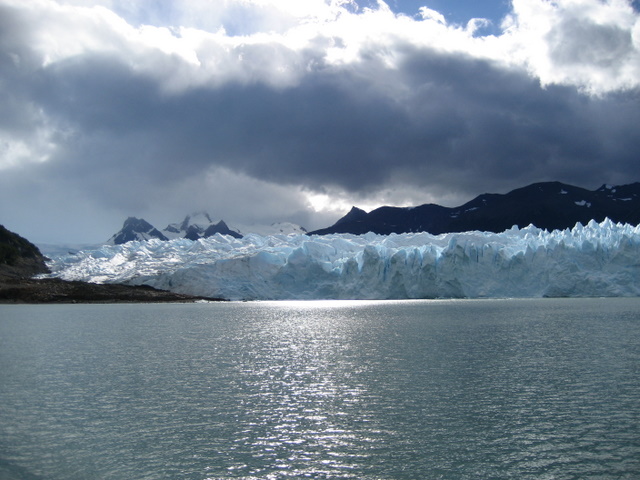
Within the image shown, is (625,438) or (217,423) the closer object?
(625,438)

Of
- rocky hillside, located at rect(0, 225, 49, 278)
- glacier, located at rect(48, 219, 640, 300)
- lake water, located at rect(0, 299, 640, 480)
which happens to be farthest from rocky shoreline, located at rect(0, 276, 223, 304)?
lake water, located at rect(0, 299, 640, 480)

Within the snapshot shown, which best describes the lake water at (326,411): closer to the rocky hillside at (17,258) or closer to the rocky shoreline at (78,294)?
the rocky shoreline at (78,294)

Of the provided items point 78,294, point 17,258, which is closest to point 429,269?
point 78,294

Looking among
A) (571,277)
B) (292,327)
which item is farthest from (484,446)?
(571,277)

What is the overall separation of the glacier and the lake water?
59.9 metres

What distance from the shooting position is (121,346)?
3425 cm

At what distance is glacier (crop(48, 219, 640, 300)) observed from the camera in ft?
287

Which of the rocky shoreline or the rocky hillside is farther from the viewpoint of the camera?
the rocky hillside

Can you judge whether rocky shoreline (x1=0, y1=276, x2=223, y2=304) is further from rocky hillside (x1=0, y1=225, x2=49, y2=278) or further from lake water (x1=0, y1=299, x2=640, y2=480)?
lake water (x1=0, y1=299, x2=640, y2=480)

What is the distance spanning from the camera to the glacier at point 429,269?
87.4 m

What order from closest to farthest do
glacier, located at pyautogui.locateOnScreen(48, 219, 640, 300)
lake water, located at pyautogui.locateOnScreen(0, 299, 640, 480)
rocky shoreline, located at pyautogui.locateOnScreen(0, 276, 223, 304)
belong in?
1. lake water, located at pyautogui.locateOnScreen(0, 299, 640, 480)
2. glacier, located at pyautogui.locateOnScreen(48, 219, 640, 300)
3. rocky shoreline, located at pyautogui.locateOnScreen(0, 276, 223, 304)

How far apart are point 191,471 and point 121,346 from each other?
2412 cm

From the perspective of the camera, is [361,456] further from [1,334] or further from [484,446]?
[1,334]

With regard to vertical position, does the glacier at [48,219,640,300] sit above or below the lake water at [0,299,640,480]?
above
